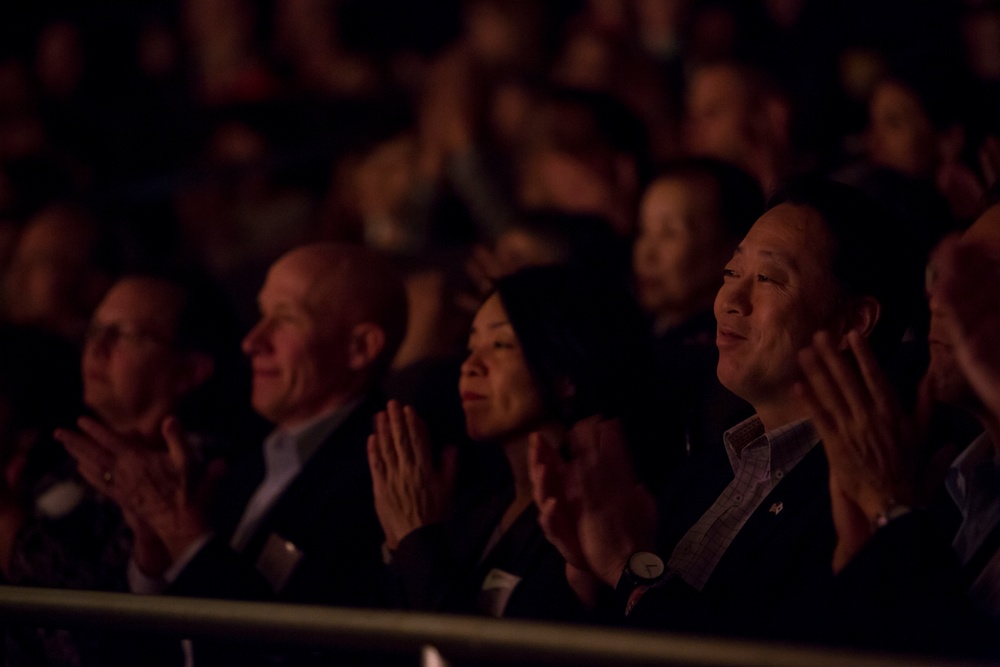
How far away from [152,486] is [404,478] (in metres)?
0.50

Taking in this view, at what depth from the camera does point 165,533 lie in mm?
2123

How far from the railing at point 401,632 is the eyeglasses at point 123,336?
3.32 ft

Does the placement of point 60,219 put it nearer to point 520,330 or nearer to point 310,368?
point 310,368

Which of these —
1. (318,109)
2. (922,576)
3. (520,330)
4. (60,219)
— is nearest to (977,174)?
(520,330)

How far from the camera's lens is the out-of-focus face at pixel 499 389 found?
1959mm

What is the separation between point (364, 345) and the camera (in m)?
2.39

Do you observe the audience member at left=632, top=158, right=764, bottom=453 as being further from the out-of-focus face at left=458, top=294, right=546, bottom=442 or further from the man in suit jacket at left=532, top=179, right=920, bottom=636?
the man in suit jacket at left=532, top=179, right=920, bottom=636

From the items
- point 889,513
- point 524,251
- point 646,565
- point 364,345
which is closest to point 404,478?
point 646,565

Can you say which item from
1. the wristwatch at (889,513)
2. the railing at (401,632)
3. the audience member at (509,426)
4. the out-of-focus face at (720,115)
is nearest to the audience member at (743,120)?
the out-of-focus face at (720,115)

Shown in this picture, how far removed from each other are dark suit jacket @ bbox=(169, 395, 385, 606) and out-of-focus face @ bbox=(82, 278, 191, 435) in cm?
32

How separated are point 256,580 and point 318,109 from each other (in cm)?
298

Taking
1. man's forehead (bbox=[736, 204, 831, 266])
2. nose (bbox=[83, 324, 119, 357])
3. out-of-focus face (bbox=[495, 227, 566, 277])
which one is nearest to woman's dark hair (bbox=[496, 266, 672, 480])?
man's forehead (bbox=[736, 204, 831, 266])

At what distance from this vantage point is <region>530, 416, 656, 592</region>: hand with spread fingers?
5.51ft

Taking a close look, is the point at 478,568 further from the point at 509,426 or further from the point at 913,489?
the point at 913,489
